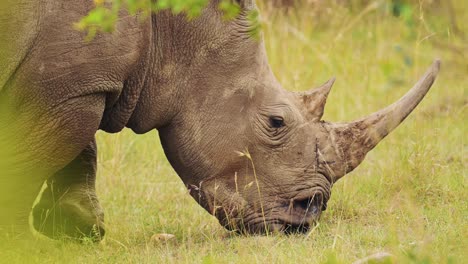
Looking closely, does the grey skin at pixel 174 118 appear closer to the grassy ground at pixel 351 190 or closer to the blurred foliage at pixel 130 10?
the blurred foliage at pixel 130 10

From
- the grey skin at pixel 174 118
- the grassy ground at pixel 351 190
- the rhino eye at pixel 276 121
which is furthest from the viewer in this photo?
the rhino eye at pixel 276 121

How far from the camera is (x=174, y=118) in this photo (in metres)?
6.44

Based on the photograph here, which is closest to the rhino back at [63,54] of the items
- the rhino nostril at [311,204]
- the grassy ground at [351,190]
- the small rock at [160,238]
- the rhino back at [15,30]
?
the rhino back at [15,30]

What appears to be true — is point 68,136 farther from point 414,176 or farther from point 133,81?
point 414,176

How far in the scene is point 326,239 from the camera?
652cm

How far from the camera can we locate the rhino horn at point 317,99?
6719 mm

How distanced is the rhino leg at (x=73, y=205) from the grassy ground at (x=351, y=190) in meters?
0.17

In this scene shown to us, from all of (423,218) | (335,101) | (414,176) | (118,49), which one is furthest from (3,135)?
(335,101)

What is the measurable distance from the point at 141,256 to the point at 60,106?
95cm

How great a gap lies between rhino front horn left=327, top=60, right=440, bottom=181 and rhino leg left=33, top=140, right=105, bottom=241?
4.68 feet

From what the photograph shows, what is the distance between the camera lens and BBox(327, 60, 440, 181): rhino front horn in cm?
676

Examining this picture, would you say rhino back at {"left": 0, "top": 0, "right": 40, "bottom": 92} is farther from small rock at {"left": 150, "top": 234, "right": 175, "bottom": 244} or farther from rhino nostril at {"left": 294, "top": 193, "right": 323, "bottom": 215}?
rhino nostril at {"left": 294, "top": 193, "right": 323, "bottom": 215}

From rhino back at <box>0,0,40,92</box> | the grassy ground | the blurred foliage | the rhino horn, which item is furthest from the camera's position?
the rhino horn

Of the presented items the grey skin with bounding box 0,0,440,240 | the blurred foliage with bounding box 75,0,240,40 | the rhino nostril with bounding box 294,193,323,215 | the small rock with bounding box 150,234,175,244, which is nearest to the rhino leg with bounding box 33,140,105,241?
the grey skin with bounding box 0,0,440,240
